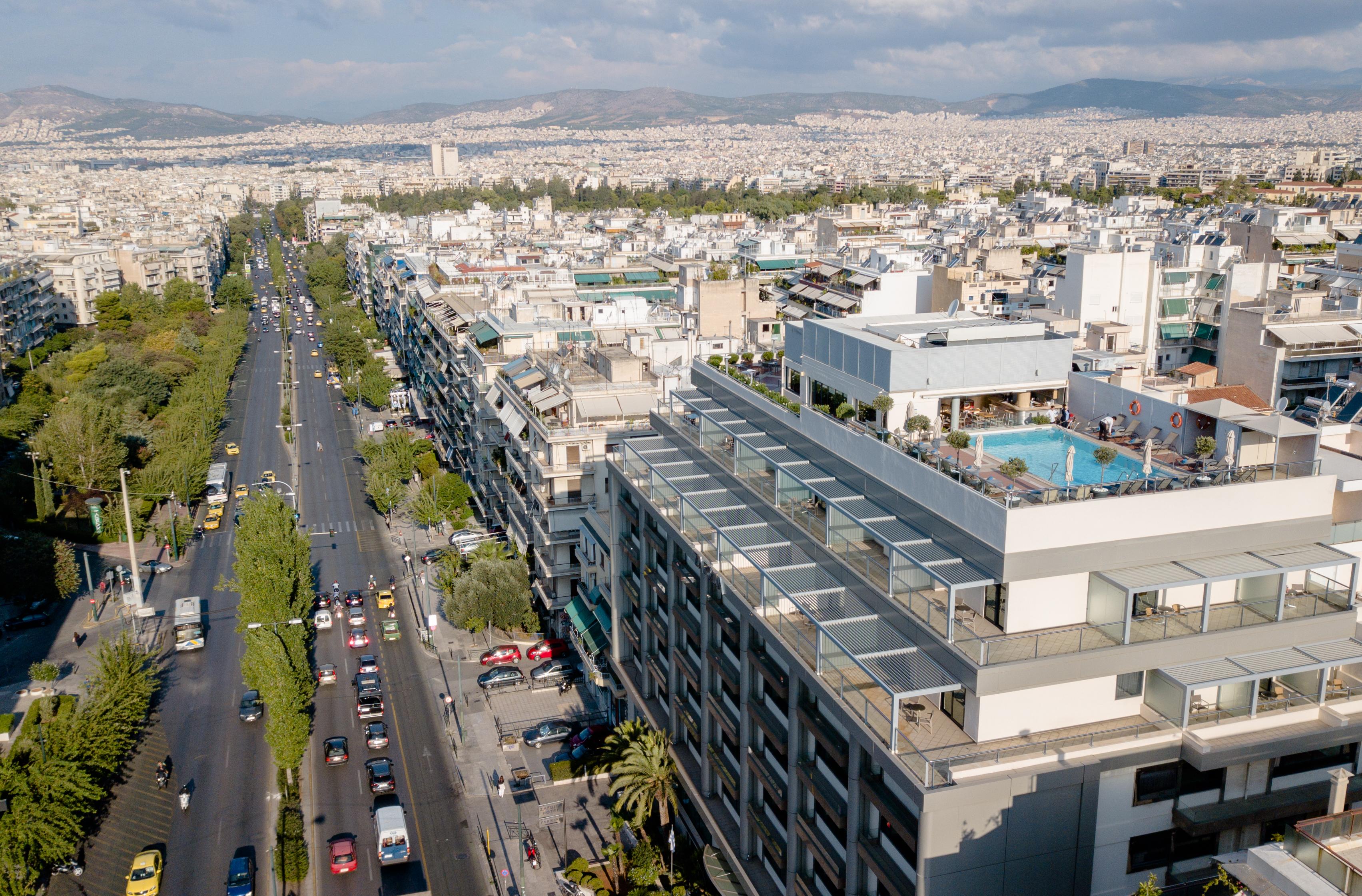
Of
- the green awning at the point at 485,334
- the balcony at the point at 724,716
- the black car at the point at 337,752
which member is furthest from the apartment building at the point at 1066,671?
the green awning at the point at 485,334

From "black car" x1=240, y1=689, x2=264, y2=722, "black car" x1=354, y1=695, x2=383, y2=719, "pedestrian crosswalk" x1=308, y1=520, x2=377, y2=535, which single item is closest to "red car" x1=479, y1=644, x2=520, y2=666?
"black car" x1=354, y1=695, x2=383, y2=719

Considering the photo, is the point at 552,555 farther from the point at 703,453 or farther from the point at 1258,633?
the point at 1258,633

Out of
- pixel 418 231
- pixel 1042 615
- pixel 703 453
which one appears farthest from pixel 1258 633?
pixel 418 231

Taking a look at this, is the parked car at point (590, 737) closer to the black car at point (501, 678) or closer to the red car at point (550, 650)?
the black car at point (501, 678)

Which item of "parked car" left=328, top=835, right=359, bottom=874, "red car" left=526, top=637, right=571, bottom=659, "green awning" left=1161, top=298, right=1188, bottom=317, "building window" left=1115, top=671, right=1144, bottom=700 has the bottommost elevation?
"parked car" left=328, top=835, right=359, bottom=874

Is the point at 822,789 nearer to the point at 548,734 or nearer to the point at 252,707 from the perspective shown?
the point at 548,734

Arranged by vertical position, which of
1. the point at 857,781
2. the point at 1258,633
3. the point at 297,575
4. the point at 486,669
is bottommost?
the point at 486,669

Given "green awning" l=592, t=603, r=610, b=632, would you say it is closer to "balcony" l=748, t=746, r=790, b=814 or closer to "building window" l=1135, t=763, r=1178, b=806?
"balcony" l=748, t=746, r=790, b=814
